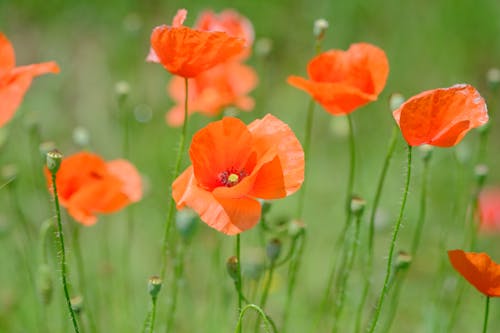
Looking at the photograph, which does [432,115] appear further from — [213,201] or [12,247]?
[12,247]

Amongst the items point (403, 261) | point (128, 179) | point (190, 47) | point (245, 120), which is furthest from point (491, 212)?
point (190, 47)

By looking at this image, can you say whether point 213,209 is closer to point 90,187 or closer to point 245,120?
point 90,187

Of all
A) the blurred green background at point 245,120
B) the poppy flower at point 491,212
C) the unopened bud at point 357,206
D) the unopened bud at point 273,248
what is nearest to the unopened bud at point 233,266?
the unopened bud at point 273,248

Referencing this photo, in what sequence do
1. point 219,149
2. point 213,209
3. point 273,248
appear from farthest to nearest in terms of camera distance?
point 273,248 < point 219,149 < point 213,209

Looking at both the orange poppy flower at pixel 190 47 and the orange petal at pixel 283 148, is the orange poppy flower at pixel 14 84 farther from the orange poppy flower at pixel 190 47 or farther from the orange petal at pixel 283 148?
the orange petal at pixel 283 148

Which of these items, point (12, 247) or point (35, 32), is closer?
point (12, 247)

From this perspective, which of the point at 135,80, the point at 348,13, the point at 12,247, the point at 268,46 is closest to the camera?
the point at 268,46

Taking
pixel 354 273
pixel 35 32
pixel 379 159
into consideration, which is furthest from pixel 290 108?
pixel 35 32
